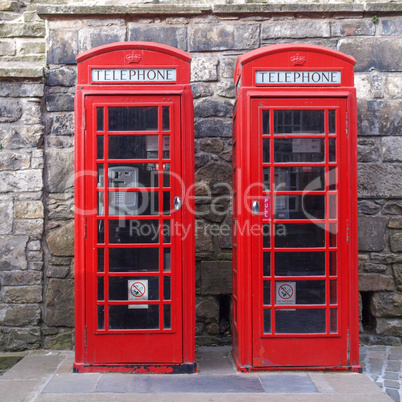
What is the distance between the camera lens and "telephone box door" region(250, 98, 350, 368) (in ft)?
13.1

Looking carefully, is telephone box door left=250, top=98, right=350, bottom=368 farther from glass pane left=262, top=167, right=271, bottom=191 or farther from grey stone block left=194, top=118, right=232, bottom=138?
grey stone block left=194, top=118, right=232, bottom=138

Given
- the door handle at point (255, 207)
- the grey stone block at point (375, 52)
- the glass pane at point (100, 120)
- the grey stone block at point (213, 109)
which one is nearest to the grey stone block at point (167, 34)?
the grey stone block at point (213, 109)

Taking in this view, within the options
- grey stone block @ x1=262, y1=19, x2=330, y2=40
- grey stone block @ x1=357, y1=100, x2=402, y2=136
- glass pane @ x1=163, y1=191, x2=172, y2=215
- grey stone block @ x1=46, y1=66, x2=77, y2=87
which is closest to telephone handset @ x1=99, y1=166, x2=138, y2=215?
glass pane @ x1=163, y1=191, x2=172, y2=215

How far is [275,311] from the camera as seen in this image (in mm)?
4043

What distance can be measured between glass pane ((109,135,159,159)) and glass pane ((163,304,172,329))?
1.26 m

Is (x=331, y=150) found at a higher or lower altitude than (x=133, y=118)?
lower

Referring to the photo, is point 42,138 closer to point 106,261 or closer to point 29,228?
point 29,228

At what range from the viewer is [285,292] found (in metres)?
4.04

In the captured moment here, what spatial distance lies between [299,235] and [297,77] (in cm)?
132

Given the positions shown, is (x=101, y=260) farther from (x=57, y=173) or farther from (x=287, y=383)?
(x=287, y=383)

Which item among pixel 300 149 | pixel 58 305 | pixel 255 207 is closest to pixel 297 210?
pixel 255 207

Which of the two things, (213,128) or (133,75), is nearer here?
(133,75)

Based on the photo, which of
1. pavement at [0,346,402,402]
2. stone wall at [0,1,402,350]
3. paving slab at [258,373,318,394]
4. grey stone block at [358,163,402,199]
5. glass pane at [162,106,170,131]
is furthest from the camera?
grey stone block at [358,163,402,199]

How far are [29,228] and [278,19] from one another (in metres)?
3.36
